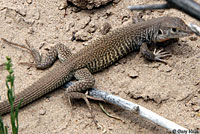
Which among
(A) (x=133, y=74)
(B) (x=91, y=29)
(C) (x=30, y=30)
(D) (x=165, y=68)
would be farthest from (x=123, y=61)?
(C) (x=30, y=30)

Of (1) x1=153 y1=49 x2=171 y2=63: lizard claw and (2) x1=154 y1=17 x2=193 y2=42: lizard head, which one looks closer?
(2) x1=154 y1=17 x2=193 y2=42: lizard head

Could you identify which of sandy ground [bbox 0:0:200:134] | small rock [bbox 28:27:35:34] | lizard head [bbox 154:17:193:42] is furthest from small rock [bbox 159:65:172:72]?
small rock [bbox 28:27:35:34]

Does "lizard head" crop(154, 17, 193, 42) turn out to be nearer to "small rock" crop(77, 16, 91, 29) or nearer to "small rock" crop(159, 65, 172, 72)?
"small rock" crop(159, 65, 172, 72)

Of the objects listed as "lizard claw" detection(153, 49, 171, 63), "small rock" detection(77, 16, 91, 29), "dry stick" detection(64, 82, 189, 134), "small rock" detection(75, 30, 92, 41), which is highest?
"small rock" detection(77, 16, 91, 29)

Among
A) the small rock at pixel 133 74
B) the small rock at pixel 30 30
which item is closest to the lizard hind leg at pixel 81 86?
the small rock at pixel 133 74

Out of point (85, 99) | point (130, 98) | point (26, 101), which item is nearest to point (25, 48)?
point (26, 101)

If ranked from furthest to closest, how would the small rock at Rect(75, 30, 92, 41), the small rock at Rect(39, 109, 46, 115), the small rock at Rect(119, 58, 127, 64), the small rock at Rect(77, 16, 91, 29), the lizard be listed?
the small rock at Rect(77, 16, 91, 29)
the small rock at Rect(75, 30, 92, 41)
the small rock at Rect(119, 58, 127, 64)
the lizard
the small rock at Rect(39, 109, 46, 115)

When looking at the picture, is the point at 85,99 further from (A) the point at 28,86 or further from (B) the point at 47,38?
(B) the point at 47,38

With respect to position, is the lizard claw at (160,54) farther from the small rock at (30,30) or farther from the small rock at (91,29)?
the small rock at (30,30)
